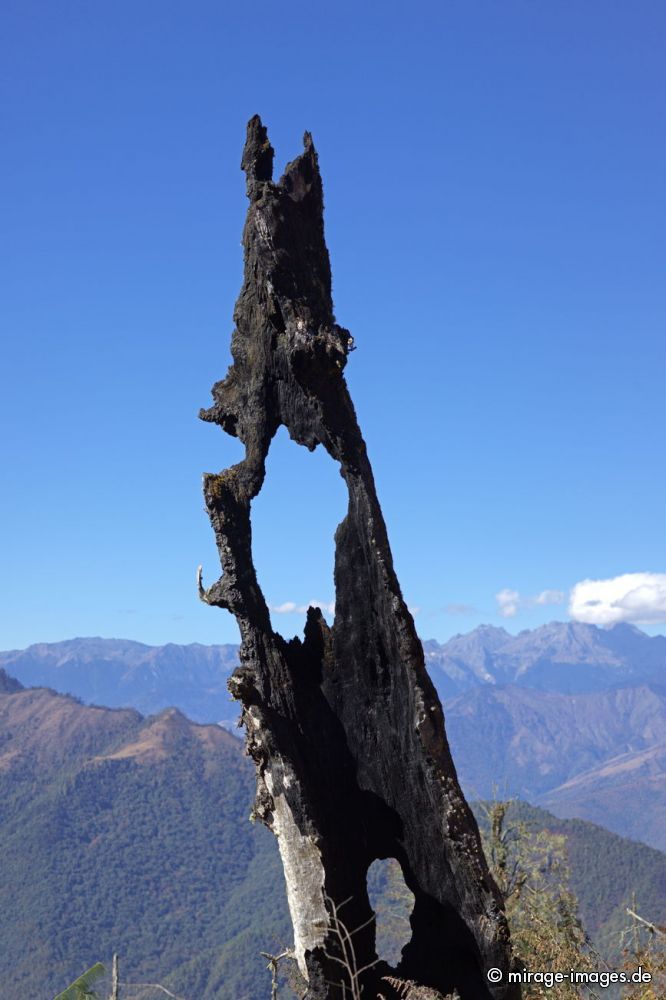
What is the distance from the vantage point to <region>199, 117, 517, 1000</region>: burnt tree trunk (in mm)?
9914

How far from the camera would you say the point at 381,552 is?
10.6 m

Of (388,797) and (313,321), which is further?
(313,321)

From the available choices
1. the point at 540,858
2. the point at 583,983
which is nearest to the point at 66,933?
the point at 540,858

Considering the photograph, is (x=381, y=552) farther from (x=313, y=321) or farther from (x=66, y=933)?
(x=66, y=933)

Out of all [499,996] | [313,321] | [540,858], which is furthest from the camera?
[540,858]

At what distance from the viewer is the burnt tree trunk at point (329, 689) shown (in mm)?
9914

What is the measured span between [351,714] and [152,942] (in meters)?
202

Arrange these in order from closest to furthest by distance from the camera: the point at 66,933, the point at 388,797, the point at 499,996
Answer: the point at 499,996 → the point at 388,797 → the point at 66,933

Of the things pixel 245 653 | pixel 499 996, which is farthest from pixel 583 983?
pixel 245 653

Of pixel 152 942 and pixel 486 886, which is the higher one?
pixel 486 886

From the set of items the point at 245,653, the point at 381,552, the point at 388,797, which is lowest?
the point at 388,797

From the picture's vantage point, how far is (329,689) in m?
11.3

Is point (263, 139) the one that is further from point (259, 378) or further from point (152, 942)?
point (152, 942)

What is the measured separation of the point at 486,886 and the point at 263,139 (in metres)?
8.41
